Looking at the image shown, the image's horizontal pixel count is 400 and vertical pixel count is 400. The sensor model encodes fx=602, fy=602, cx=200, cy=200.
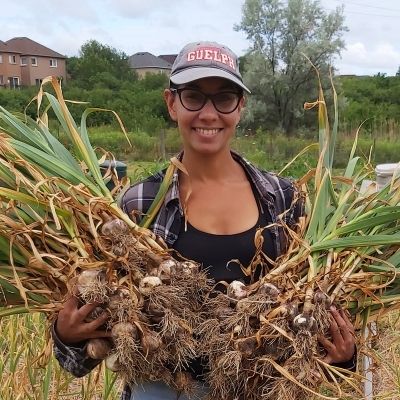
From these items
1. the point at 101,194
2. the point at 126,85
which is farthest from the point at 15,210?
the point at 126,85

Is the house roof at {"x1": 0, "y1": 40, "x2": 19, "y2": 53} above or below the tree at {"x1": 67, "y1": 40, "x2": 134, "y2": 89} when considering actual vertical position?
above

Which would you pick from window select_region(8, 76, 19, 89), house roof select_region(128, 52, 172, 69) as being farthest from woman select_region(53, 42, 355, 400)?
house roof select_region(128, 52, 172, 69)

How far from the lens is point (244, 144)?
43.0 feet

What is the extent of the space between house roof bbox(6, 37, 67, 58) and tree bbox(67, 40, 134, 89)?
2.84 metres

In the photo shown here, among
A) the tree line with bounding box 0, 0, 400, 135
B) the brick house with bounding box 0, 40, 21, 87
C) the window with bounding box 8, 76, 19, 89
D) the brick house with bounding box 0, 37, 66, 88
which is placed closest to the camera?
the tree line with bounding box 0, 0, 400, 135

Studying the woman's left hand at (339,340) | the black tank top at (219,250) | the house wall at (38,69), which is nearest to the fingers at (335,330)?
the woman's left hand at (339,340)

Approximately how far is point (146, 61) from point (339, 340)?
48469 mm

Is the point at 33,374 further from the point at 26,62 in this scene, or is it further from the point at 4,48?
the point at 26,62

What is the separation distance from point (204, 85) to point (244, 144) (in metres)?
11.9

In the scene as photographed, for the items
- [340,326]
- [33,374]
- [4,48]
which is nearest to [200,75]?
[340,326]

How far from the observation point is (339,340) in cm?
108

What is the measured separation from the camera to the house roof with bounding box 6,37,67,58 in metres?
40.0

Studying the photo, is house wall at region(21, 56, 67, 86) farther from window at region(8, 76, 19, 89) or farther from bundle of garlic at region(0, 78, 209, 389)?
bundle of garlic at region(0, 78, 209, 389)

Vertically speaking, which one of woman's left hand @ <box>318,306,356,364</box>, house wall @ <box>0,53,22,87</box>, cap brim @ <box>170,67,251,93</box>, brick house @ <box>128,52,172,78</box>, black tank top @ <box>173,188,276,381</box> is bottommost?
woman's left hand @ <box>318,306,356,364</box>
